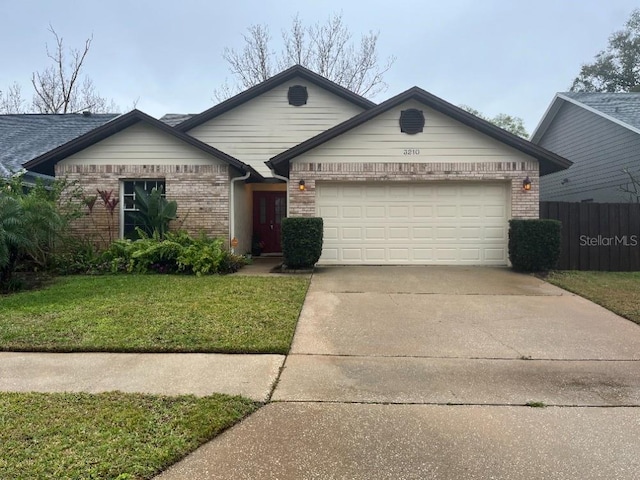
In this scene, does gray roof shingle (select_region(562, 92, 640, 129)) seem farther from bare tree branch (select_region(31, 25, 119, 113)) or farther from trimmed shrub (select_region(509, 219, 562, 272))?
bare tree branch (select_region(31, 25, 119, 113))

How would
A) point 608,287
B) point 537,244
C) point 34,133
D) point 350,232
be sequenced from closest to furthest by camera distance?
point 608,287 < point 537,244 < point 350,232 < point 34,133

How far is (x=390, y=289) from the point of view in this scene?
867 cm

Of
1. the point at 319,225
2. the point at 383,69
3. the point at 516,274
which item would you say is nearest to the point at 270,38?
the point at 383,69

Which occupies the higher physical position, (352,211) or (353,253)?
(352,211)

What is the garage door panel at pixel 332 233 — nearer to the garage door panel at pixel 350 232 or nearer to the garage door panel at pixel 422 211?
the garage door panel at pixel 350 232

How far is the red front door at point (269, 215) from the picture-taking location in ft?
51.9

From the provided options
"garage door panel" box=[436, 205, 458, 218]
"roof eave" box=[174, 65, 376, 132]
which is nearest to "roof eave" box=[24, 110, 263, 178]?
"roof eave" box=[174, 65, 376, 132]

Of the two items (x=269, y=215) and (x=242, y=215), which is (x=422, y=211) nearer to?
(x=242, y=215)

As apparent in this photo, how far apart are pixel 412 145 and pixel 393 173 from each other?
886 mm

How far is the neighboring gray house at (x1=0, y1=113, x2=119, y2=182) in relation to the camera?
14.5 metres

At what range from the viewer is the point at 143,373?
4.40 metres

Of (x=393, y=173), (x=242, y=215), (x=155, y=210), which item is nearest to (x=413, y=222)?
(x=393, y=173)

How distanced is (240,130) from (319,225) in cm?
644

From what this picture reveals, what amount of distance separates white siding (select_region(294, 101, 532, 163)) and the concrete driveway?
17.3ft
